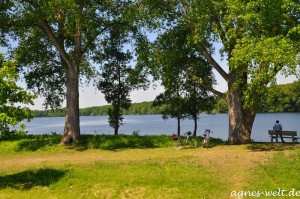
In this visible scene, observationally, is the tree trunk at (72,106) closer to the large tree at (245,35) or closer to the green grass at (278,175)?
the large tree at (245,35)

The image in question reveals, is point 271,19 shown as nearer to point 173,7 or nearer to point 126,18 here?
point 173,7

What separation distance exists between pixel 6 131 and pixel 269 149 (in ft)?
54.5

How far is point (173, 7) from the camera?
2961 cm

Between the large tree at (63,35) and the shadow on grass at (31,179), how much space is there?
10.7 meters

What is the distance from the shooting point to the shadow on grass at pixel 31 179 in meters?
17.4

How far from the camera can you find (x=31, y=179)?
59.8ft

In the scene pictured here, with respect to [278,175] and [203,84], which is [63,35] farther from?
[278,175]

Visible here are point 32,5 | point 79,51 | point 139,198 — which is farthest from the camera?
point 79,51

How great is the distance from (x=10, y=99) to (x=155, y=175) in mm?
7627

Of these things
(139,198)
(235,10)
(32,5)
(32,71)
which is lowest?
(139,198)

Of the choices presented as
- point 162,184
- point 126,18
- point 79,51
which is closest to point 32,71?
point 79,51

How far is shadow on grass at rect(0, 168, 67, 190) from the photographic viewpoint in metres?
17.4

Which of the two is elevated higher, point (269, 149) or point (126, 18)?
point (126, 18)

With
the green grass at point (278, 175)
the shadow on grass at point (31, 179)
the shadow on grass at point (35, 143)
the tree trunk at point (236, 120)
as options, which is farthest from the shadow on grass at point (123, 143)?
the green grass at point (278, 175)
